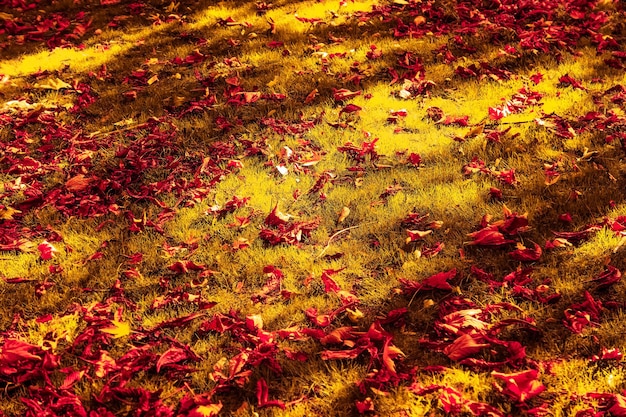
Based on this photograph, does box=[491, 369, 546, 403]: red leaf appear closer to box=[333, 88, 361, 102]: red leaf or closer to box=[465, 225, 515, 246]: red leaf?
box=[465, 225, 515, 246]: red leaf

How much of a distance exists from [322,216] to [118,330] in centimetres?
156

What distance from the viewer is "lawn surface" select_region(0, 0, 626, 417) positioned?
2895 millimetres

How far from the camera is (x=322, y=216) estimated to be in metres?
4.09

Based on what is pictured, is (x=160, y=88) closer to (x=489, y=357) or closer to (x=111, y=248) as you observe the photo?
(x=111, y=248)

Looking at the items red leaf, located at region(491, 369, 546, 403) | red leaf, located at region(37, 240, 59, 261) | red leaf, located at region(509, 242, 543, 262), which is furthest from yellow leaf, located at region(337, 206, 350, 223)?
red leaf, located at region(37, 240, 59, 261)

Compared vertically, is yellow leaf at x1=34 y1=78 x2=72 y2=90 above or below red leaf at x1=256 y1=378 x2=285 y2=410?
above

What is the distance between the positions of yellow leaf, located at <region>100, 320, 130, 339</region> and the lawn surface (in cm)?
2

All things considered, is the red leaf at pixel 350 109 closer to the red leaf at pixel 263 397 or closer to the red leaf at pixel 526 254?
the red leaf at pixel 526 254

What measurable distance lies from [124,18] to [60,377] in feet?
17.9

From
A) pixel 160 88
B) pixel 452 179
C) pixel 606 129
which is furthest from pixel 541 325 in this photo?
pixel 160 88

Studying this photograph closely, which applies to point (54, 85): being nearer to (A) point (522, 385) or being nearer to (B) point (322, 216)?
(B) point (322, 216)

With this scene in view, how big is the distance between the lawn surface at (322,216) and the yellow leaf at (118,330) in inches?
0.6

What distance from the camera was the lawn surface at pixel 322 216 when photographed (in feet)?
9.50

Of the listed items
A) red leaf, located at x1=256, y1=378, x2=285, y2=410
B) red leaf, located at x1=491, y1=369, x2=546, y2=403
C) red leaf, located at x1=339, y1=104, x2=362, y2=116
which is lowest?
red leaf, located at x1=256, y1=378, x2=285, y2=410
